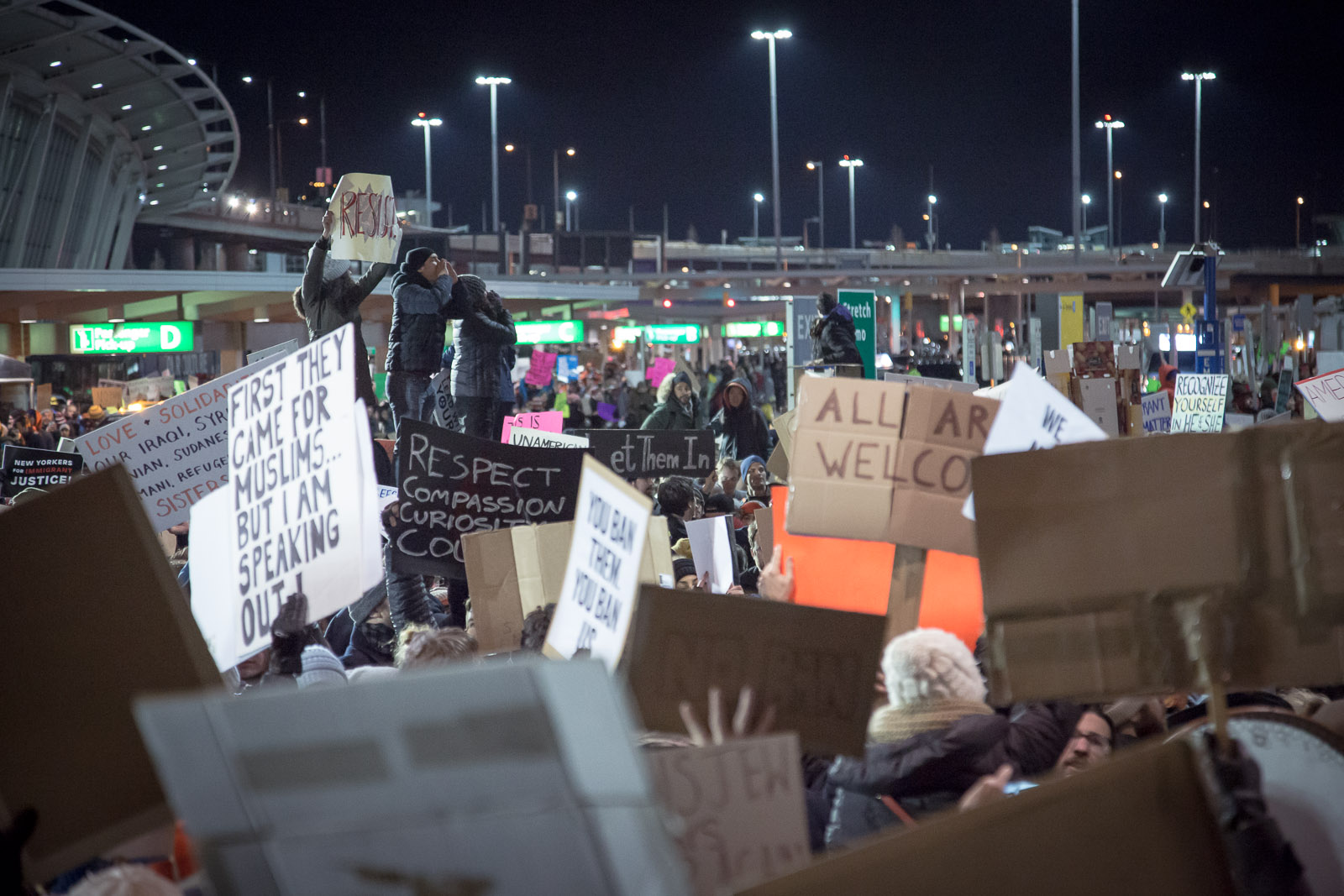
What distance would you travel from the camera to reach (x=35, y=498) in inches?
106

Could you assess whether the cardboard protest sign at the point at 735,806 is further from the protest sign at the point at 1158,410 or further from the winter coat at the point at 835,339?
the winter coat at the point at 835,339

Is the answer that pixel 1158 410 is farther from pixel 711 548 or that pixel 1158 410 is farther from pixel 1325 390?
pixel 711 548

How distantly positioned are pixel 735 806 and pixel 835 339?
1018cm

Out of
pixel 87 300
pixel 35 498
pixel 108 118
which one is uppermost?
pixel 108 118

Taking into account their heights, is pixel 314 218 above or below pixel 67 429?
above

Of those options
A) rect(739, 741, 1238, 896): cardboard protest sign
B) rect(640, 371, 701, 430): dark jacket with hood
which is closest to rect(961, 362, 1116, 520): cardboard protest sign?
rect(739, 741, 1238, 896): cardboard protest sign

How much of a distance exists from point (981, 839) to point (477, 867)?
27.5 inches

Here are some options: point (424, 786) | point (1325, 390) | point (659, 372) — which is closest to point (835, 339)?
point (1325, 390)

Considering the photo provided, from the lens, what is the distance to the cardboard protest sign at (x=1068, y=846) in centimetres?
174

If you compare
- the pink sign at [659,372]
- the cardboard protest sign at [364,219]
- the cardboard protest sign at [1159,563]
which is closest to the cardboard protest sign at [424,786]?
the cardboard protest sign at [1159,563]

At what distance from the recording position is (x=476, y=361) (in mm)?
9203

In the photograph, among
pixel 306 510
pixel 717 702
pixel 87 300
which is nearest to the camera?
pixel 717 702

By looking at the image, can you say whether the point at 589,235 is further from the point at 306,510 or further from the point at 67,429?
the point at 306,510

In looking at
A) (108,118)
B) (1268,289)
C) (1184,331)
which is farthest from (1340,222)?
(108,118)
